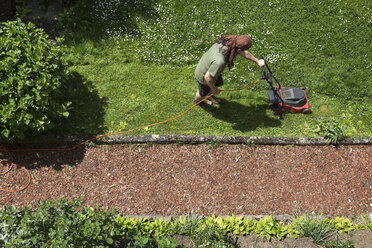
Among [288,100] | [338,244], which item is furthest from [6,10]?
[338,244]

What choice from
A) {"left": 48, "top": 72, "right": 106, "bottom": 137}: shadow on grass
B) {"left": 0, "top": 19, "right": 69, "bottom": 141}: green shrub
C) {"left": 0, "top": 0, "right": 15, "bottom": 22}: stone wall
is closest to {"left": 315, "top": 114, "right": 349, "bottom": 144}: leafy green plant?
{"left": 48, "top": 72, "right": 106, "bottom": 137}: shadow on grass

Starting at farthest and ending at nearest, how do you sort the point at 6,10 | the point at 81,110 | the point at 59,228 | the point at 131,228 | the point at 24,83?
the point at 6,10
the point at 81,110
the point at 24,83
the point at 131,228
the point at 59,228

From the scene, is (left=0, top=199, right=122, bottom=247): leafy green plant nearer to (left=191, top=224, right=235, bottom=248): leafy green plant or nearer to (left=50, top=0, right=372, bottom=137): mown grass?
(left=191, top=224, right=235, bottom=248): leafy green plant

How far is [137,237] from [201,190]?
4.82 ft

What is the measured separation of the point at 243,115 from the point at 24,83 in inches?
159

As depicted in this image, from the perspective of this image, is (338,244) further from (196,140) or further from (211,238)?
(196,140)

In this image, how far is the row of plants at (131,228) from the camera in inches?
141

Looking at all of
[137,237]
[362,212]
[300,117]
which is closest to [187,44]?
[300,117]

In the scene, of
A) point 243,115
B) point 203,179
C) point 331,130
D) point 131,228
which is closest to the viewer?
point 131,228

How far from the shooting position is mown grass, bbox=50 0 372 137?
582 cm

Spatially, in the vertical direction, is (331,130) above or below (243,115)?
above

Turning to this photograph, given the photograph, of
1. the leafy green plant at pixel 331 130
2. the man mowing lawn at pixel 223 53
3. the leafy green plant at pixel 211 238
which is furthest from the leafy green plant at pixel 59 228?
the leafy green plant at pixel 331 130

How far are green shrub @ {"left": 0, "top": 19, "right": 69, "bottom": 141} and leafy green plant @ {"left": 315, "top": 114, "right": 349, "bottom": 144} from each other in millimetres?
4903

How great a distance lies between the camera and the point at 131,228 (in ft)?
14.3
